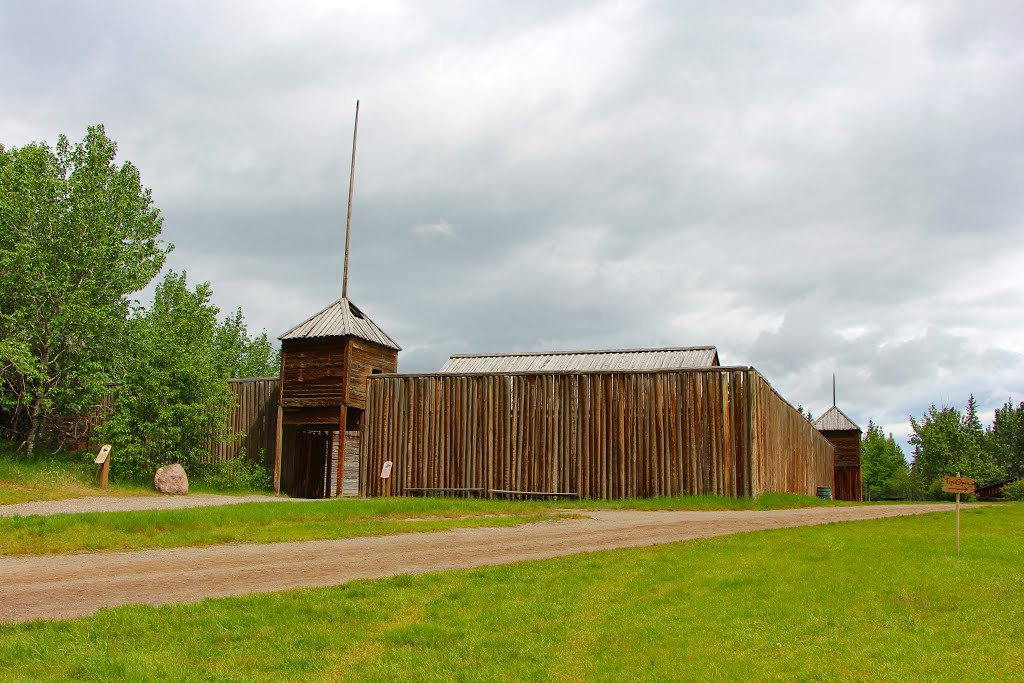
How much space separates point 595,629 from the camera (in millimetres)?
8211

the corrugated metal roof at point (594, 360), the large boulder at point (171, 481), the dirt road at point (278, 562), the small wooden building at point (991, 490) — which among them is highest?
the corrugated metal roof at point (594, 360)

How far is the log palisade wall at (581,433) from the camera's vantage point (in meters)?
→ 23.2

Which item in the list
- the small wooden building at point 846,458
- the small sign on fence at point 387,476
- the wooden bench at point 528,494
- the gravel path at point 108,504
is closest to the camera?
the gravel path at point 108,504

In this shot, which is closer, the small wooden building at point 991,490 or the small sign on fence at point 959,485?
the small sign on fence at point 959,485

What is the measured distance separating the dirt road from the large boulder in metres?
11.1

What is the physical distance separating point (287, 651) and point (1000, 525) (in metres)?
12.9

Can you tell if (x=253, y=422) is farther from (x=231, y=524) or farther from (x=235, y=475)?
(x=231, y=524)

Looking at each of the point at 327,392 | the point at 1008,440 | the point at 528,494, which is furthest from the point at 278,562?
the point at 1008,440

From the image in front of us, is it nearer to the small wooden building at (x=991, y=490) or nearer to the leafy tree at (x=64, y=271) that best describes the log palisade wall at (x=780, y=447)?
the small wooden building at (x=991, y=490)

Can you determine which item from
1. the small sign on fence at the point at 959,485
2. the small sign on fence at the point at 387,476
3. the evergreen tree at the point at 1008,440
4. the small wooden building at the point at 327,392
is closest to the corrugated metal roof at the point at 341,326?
the small wooden building at the point at 327,392

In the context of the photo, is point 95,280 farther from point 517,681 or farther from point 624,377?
point 517,681

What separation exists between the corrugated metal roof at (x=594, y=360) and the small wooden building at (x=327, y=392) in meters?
6.26

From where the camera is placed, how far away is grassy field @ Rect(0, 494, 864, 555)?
1348 centimetres

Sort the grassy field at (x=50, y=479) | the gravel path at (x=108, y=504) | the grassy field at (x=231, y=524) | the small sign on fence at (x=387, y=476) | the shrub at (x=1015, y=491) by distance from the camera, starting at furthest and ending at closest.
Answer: the shrub at (x=1015, y=491)
the small sign on fence at (x=387, y=476)
the grassy field at (x=50, y=479)
the gravel path at (x=108, y=504)
the grassy field at (x=231, y=524)
